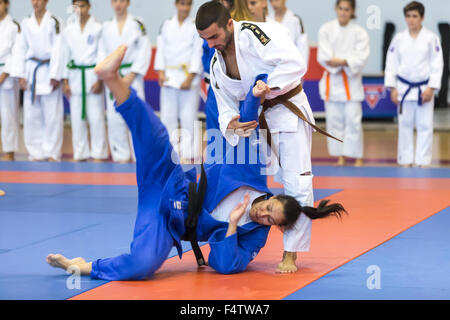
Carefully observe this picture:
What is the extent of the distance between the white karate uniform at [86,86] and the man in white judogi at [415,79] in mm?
3226

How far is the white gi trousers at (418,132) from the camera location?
7.74 m

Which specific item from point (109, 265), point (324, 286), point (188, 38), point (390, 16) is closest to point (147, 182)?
point (109, 265)

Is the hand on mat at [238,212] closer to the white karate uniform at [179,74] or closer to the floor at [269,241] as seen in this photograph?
the floor at [269,241]

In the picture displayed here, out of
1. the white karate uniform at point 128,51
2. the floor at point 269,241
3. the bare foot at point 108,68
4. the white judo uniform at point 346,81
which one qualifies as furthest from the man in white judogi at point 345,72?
the bare foot at point 108,68

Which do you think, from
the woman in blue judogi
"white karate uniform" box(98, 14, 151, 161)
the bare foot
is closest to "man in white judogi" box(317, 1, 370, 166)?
"white karate uniform" box(98, 14, 151, 161)

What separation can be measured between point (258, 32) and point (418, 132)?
4.84 meters

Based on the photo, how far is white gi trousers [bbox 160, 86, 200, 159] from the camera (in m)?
8.09

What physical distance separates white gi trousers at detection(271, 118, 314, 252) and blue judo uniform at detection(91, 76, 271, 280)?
118 mm

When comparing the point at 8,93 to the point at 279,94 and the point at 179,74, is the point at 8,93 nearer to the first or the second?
the point at 179,74

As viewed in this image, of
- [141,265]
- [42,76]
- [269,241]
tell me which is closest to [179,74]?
[42,76]

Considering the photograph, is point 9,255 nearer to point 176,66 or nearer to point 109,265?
point 109,265

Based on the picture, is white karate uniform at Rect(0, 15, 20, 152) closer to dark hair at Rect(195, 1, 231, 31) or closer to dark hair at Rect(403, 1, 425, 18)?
dark hair at Rect(403, 1, 425, 18)

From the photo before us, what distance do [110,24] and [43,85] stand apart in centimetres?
102

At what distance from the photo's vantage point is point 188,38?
7.95 metres
